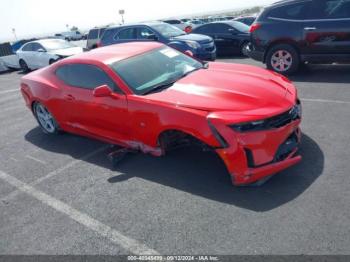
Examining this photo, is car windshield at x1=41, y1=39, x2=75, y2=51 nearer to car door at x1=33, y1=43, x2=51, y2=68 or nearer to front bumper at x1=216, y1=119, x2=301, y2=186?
car door at x1=33, y1=43, x2=51, y2=68

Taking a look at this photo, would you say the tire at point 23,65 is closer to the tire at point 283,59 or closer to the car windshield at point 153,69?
the tire at point 283,59

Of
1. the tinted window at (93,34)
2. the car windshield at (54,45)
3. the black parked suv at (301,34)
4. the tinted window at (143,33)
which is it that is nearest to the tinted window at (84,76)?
the black parked suv at (301,34)

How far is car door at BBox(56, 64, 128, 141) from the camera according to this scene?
427 cm

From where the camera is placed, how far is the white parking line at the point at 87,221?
113 inches

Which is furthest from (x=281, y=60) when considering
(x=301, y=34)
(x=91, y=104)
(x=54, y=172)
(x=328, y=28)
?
(x=54, y=172)

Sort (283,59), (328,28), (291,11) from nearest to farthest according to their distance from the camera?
(328,28)
(291,11)
(283,59)

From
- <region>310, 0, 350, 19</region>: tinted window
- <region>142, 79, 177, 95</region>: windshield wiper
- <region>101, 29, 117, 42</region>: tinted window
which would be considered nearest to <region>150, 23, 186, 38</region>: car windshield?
<region>101, 29, 117, 42</region>: tinted window

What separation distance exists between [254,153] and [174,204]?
3.32ft

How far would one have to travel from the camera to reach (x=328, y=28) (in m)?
7.05

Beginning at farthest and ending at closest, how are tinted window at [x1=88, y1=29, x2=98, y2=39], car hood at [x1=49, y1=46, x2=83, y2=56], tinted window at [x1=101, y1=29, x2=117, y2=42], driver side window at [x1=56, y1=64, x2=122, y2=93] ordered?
tinted window at [x1=88, y1=29, x2=98, y2=39], car hood at [x1=49, y1=46, x2=83, y2=56], tinted window at [x1=101, y1=29, x2=117, y2=42], driver side window at [x1=56, y1=64, x2=122, y2=93]

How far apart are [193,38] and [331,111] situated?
632 centimetres

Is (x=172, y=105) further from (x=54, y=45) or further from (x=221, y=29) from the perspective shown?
(x=54, y=45)

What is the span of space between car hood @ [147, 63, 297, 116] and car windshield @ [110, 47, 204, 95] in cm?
21

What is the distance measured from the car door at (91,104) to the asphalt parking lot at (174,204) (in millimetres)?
425
